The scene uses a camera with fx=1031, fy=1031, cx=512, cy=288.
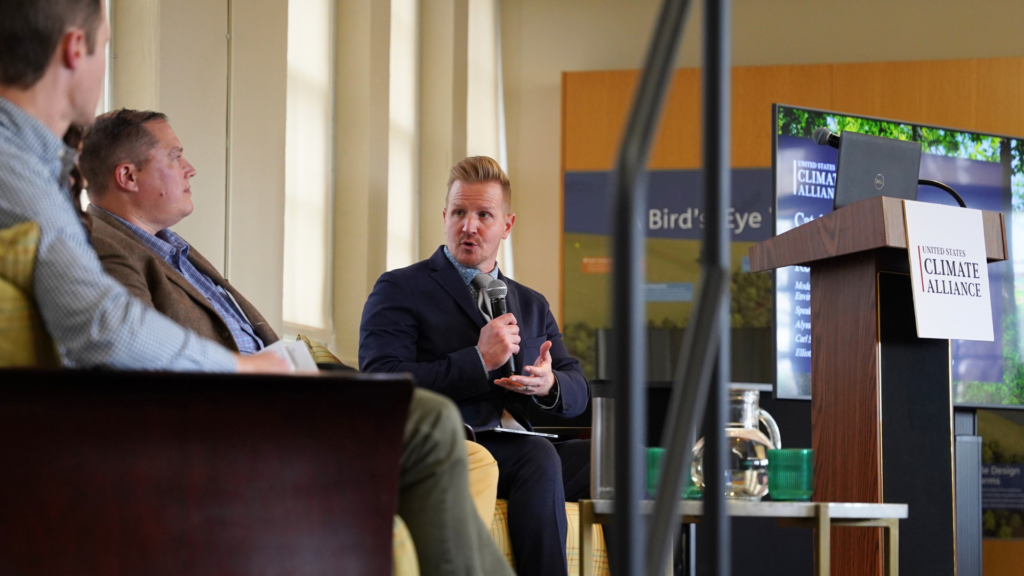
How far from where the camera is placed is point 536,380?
9.00ft

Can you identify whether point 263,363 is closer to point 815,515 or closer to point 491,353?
point 815,515

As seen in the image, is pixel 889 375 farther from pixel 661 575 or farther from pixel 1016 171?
pixel 1016 171

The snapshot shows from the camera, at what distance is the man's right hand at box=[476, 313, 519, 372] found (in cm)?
273

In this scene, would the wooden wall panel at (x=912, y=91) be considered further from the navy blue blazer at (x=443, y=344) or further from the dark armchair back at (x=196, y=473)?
the dark armchair back at (x=196, y=473)

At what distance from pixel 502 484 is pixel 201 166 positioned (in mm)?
1452

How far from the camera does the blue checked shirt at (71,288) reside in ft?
4.22

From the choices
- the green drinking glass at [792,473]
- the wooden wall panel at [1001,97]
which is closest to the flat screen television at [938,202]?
the wooden wall panel at [1001,97]

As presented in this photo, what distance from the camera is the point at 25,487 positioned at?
45.7 inches

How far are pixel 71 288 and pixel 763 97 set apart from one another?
5.66 metres

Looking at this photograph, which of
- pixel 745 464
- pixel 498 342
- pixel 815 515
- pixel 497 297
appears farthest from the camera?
pixel 497 297

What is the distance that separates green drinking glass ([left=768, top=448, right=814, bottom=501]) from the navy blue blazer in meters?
0.97

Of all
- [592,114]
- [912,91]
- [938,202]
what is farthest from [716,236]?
[912,91]

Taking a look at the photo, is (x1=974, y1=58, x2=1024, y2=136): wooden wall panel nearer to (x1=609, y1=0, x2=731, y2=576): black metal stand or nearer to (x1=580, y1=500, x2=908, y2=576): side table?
(x1=580, y1=500, x2=908, y2=576): side table

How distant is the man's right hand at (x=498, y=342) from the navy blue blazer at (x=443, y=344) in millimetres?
30
